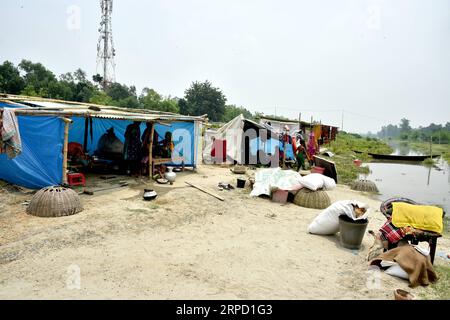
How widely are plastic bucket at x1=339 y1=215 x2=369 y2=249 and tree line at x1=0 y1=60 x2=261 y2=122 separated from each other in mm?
19494

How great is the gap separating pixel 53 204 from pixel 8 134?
1.58 m

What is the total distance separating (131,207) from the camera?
7043mm

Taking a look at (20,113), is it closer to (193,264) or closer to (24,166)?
(24,166)

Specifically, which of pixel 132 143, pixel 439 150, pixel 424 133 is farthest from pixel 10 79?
pixel 424 133

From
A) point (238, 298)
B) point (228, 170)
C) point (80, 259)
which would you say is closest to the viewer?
point (238, 298)

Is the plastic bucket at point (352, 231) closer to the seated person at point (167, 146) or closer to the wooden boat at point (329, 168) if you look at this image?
the wooden boat at point (329, 168)

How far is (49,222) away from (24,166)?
2.78 metres

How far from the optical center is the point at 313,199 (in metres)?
8.03

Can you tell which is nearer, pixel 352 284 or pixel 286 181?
pixel 352 284

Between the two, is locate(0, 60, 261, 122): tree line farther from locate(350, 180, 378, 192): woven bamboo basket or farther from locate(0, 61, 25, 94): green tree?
locate(350, 180, 378, 192): woven bamboo basket

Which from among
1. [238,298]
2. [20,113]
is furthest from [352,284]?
[20,113]

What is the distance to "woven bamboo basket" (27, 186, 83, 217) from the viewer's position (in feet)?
19.7

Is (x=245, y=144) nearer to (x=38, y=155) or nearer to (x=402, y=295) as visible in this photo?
(x=38, y=155)

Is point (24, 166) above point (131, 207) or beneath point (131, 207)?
above
